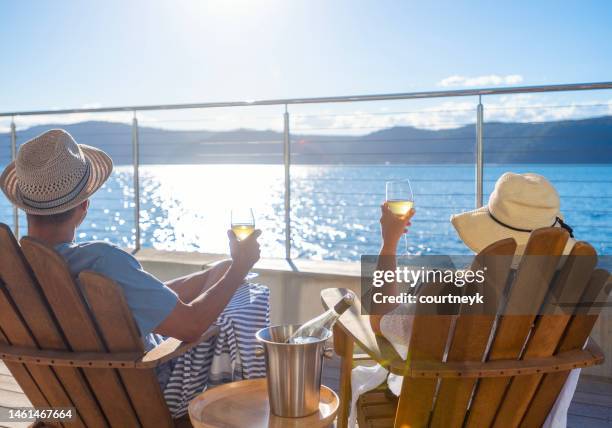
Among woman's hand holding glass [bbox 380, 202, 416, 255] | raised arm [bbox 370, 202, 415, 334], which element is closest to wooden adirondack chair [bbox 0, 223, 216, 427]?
raised arm [bbox 370, 202, 415, 334]

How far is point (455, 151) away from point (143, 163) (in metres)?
2.03

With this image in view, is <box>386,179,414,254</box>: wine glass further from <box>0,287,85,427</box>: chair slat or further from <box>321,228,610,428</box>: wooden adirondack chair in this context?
<box>0,287,85,427</box>: chair slat

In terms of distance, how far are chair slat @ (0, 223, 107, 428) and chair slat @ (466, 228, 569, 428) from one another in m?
1.00

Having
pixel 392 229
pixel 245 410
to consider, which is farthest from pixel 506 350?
pixel 245 410

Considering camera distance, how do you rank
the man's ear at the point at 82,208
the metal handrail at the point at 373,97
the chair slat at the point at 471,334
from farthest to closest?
the metal handrail at the point at 373,97
the man's ear at the point at 82,208
the chair slat at the point at 471,334

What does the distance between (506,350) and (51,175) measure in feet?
3.97

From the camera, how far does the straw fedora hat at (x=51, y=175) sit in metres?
1.61

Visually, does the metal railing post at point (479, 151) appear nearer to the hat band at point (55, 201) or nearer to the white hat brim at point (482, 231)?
the white hat brim at point (482, 231)

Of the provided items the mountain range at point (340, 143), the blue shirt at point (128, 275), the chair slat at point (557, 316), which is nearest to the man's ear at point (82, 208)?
the blue shirt at point (128, 275)

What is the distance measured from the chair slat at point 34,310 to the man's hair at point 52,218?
12cm

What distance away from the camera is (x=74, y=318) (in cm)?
152

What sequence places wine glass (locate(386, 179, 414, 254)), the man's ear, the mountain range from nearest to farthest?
the man's ear, wine glass (locate(386, 179, 414, 254)), the mountain range

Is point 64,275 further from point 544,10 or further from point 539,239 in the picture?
point 544,10

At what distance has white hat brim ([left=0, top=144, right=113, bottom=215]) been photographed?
5.29 ft
